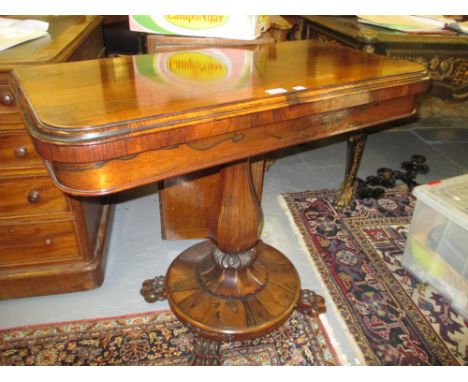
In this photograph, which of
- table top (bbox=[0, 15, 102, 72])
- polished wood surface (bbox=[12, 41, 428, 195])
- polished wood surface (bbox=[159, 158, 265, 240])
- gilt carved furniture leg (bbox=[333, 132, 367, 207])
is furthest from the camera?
gilt carved furniture leg (bbox=[333, 132, 367, 207])

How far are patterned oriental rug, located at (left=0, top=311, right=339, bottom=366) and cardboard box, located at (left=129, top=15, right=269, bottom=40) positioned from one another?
0.97m

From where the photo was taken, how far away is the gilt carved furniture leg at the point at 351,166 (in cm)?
185

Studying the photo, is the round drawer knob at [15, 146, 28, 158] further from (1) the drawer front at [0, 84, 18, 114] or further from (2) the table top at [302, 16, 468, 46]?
(2) the table top at [302, 16, 468, 46]

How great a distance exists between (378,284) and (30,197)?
1307 millimetres

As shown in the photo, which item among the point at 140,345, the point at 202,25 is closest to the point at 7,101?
the point at 202,25

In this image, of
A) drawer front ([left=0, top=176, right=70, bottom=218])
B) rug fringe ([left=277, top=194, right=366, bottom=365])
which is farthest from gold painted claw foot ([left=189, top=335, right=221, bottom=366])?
drawer front ([left=0, top=176, right=70, bottom=218])

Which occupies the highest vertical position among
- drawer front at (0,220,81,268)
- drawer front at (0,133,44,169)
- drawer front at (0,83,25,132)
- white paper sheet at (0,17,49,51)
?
white paper sheet at (0,17,49,51)

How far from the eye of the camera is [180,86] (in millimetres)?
817

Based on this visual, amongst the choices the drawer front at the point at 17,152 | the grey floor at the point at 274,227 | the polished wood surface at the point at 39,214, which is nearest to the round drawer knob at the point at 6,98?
the polished wood surface at the point at 39,214

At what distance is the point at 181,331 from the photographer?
1368 mm

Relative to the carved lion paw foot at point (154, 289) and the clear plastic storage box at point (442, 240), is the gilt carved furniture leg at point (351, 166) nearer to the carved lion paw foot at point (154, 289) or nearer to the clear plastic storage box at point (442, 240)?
the clear plastic storage box at point (442, 240)

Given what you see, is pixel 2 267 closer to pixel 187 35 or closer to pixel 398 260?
pixel 187 35

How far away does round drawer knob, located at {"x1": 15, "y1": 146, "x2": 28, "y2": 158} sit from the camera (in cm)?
122

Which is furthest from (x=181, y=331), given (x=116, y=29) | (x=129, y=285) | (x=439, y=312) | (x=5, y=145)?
(x=116, y=29)
